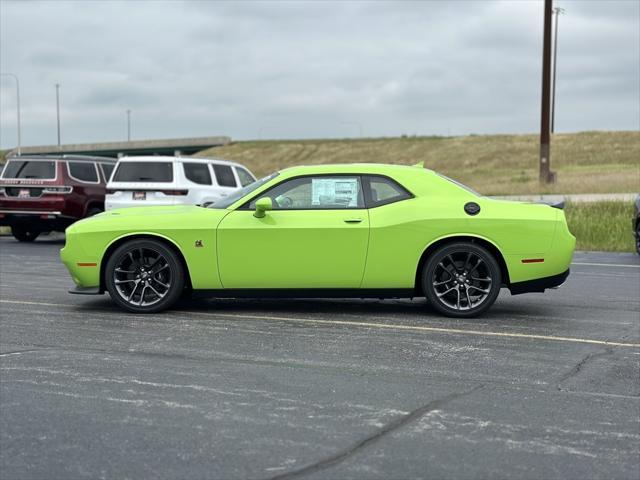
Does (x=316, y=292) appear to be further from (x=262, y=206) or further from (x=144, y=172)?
(x=144, y=172)

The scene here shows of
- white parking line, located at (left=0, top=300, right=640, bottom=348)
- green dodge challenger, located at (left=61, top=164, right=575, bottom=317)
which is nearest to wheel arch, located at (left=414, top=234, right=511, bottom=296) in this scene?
green dodge challenger, located at (left=61, top=164, right=575, bottom=317)

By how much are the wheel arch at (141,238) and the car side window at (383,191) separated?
1903 mm

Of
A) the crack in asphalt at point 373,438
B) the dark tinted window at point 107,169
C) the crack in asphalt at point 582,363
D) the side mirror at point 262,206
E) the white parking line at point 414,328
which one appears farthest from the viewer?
the dark tinted window at point 107,169

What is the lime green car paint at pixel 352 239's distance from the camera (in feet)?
28.3

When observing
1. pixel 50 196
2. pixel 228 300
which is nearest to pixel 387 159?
pixel 50 196

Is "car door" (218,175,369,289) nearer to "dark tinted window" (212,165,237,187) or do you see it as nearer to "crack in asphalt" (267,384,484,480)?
"crack in asphalt" (267,384,484,480)

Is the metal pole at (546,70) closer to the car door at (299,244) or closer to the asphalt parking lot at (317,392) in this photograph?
the asphalt parking lot at (317,392)

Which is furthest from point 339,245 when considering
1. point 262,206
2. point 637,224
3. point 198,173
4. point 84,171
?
point 84,171

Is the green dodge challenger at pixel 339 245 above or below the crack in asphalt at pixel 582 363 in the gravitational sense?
above

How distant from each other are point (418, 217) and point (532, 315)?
61.6 inches

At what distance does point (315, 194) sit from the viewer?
888 cm

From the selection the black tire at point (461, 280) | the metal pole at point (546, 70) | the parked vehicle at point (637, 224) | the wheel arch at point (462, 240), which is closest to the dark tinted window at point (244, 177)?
the parked vehicle at point (637, 224)

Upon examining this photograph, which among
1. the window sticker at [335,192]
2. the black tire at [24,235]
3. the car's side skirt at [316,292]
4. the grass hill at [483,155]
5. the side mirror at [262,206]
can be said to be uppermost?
the grass hill at [483,155]

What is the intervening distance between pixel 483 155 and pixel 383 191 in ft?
247
